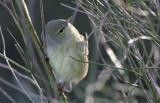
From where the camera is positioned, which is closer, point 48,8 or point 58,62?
point 58,62

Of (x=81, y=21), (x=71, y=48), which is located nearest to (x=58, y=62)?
(x=71, y=48)

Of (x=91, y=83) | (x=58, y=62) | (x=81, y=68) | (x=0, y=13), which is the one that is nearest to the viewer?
(x=91, y=83)

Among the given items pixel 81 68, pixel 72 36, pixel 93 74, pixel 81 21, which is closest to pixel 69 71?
pixel 81 68

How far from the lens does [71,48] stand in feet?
8.58

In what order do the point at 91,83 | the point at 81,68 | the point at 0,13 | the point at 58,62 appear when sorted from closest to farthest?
the point at 91,83 < the point at 58,62 < the point at 81,68 < the point at 0,13

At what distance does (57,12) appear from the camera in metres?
5.85

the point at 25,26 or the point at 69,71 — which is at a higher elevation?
the point at 25,26

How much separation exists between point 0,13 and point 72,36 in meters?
3.54

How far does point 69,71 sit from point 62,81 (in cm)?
23

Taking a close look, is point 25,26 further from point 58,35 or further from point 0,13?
point 0,13

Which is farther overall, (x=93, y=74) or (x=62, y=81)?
(x=62, y=81)

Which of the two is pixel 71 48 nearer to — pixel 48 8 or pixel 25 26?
pixel 25 26

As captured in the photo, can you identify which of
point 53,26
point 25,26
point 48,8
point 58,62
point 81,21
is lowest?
point 81,21

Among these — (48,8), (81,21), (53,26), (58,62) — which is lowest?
(81,21)
